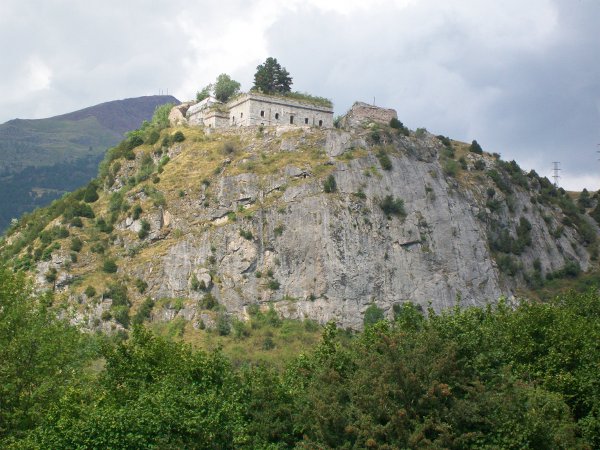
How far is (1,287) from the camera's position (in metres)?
49.0

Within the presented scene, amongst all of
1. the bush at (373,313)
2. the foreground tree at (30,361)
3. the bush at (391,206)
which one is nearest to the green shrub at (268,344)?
the bush at (373,313)

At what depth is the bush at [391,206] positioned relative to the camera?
314ft

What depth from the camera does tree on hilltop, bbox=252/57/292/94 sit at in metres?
110

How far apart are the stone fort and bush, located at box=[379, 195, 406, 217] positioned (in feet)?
54.6

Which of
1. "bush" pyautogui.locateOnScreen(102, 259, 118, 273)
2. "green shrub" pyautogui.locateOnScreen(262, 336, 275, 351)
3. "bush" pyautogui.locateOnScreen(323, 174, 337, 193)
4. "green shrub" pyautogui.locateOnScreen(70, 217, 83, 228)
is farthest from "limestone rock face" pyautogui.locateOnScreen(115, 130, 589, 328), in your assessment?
"green shrub" pyautogui.locateOnScreen(70, 217, 83, 228)

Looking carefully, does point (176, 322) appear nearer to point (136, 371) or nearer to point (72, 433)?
point (136, 371)

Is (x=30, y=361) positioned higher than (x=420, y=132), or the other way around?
(x=420, y=132)

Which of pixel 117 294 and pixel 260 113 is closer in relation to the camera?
pixel 117 294

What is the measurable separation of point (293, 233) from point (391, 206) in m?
11.8

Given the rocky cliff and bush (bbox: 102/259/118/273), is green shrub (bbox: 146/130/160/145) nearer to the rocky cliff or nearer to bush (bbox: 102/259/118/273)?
the rocky cliff

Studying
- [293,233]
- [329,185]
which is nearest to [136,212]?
[293,233]

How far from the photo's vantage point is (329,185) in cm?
9381

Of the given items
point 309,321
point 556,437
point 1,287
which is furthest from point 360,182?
point 556,437

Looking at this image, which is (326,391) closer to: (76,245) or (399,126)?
(76,245)
